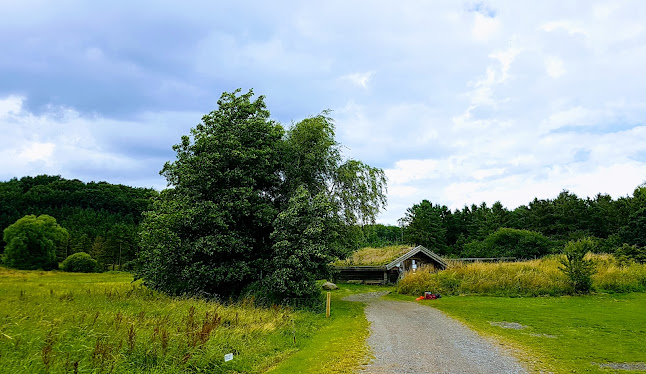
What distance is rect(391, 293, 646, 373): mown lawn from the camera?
32.8 feet

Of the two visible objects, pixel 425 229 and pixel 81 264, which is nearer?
pixel 81 264

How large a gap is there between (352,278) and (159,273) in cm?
2114

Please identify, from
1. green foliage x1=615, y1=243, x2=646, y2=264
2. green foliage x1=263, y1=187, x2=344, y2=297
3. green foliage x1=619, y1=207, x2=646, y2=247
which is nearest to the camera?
green foliage x1=263, y1=187, x2=344, y2=297

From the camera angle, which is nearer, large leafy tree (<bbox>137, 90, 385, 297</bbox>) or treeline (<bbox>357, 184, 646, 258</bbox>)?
large leafy tree (<bbox>137, 90, 385, 297</bbox>)

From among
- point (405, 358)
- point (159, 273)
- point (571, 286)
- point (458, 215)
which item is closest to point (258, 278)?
point (159, 273)

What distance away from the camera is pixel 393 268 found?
36.0 metres

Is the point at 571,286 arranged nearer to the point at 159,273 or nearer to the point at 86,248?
the point at 159,273

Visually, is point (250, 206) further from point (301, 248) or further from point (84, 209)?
point (84, 209)

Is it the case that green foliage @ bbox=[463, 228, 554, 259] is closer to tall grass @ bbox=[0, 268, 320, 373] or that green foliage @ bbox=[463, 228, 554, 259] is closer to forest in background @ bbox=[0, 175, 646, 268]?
forest in background @ bbox=[0, 175, 646, 268]

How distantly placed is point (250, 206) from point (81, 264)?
199ft

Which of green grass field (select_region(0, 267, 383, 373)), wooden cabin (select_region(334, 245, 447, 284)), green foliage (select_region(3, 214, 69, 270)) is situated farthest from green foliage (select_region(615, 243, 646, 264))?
green foliage (select_region(3, 214, 69, 270))

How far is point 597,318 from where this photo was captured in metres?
15.8

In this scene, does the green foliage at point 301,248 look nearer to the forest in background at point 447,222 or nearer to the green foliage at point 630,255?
the forest in background at point 447,222

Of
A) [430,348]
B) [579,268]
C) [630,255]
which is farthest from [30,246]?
[630,255]
